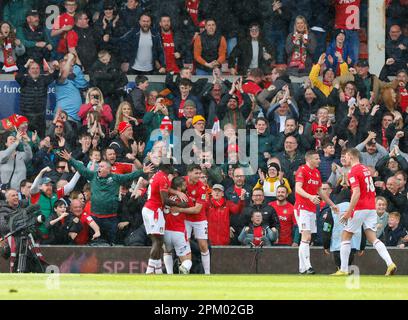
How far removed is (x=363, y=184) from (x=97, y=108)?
18.1 ft

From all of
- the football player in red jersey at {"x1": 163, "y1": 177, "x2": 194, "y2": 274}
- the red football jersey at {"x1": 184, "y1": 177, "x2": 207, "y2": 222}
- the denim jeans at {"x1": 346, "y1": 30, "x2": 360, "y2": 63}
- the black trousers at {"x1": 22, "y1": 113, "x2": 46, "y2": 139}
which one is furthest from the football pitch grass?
the denim jeans at {"x1": 346, "y1": 30, "x2": 360, "y2": 63}

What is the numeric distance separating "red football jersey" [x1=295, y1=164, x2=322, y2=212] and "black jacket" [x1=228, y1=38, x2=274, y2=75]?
4.81 meters

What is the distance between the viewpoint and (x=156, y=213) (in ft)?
63.4

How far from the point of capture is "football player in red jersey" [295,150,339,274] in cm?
1934

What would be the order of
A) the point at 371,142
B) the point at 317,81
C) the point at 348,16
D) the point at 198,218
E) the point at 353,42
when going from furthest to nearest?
the point at 348,16
the point at 353,42
the point at 317,81
the point at 371,142
the point at 198,218

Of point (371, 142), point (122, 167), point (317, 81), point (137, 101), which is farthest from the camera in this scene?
point (317, 81)

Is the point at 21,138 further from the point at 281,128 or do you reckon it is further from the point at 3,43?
the point at 281,128

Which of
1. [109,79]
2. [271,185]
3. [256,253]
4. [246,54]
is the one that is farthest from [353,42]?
[256,253]

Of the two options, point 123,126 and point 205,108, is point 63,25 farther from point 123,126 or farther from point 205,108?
point 205,108

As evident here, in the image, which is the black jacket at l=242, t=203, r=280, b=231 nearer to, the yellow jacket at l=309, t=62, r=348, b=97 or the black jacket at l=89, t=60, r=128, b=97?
the yellow jacket at l=309, t=62, r=348, b=97

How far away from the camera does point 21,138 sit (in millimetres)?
22000

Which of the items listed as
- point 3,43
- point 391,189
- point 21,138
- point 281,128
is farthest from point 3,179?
point 391,189
